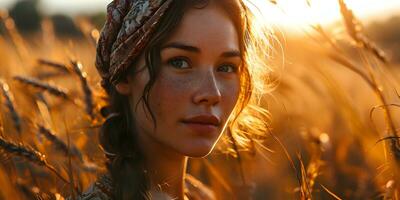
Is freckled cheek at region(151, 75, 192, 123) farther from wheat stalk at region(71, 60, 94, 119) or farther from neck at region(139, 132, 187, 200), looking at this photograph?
wheat stalk at region(71, 60, 94, 119)

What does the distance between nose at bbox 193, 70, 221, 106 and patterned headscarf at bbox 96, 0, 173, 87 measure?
0.21 meters

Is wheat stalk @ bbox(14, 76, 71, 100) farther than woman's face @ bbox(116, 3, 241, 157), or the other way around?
wheat stalk @ bbox(14, 76, 71, 100)

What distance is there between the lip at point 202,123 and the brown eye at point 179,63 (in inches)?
6.0

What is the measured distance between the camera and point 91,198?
1837 mm

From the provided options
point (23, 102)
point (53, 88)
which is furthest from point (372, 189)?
point (23, 102)

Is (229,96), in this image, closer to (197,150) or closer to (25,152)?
(197,150)

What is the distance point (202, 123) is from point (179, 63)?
0.61ft

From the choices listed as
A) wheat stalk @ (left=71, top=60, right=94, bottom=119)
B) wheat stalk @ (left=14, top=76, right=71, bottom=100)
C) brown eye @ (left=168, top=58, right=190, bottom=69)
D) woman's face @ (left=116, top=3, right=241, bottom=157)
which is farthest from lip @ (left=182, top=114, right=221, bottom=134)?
wheat stalk @ (left=14, top=76, right=71, bottom=100)

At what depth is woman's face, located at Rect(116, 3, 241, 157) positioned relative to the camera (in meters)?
1.83

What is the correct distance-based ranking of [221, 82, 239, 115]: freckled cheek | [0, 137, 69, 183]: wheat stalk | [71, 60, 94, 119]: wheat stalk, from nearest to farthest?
[0, 137, 69, 183]: wheat stalk → [221, 82, 239, 115]: freckled cheek → [71, 60, 94, 119]: wheat stalk

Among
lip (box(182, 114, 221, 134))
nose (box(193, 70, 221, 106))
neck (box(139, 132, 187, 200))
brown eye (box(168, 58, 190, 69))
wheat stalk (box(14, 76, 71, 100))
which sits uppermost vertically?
wheat stalk (box(14, 76, 71, 100))

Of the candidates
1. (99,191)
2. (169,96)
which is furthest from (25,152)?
(169,96)

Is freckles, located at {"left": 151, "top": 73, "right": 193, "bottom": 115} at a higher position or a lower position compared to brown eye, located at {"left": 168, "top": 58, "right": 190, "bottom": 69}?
lower

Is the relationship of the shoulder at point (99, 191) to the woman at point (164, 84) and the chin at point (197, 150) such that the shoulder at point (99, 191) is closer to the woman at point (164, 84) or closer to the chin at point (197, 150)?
the woman at point (164, 84)
